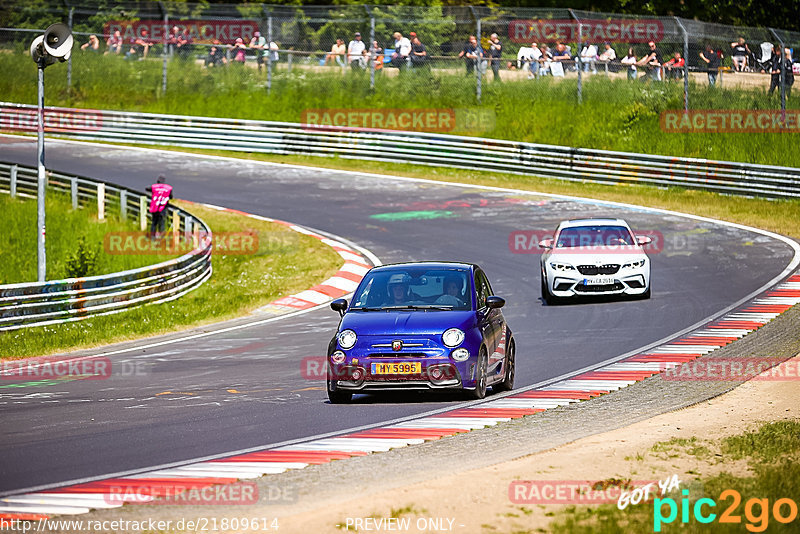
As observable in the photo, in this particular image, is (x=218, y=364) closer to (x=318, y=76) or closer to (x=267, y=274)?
(x=267, y=274)

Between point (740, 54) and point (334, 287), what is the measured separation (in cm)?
1642

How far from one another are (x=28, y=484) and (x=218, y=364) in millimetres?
7012

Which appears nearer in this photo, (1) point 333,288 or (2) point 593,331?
(2) point 593,331

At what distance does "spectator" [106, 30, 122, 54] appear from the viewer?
136 feet

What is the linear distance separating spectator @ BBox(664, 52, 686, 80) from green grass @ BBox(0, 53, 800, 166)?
0.35 metres

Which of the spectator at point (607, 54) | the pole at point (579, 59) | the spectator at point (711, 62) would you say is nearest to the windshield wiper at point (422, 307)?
the spectator at point (711, 62)

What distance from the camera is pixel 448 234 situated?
27609 mm

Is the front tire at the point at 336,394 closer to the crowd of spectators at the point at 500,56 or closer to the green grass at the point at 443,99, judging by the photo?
the green grass at the point at 443,99

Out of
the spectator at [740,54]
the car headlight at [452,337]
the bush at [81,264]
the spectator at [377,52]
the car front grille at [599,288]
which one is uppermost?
the spectator at [740,54]

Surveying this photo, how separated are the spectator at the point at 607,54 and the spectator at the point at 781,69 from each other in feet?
15.9

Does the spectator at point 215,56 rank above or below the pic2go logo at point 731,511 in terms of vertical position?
above

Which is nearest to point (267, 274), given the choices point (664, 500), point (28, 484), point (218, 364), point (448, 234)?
point (448, 234)

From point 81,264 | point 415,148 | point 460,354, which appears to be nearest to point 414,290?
point 460,354

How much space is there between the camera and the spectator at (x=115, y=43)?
136ft
